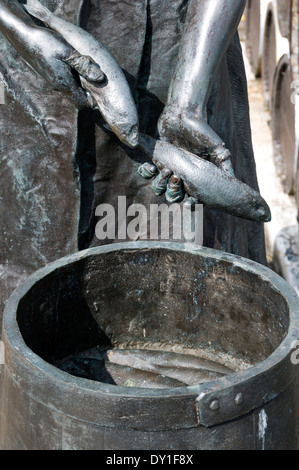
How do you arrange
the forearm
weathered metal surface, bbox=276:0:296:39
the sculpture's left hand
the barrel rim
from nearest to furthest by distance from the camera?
the barrel rim < the sculpture's left hand < the forearm < weathered metal surface, bbox=276:0:296:39

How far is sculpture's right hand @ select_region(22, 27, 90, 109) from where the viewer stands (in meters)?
2.21

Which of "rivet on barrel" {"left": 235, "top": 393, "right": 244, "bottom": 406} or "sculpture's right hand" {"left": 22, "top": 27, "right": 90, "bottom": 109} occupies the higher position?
"sculpture's right hand" {"left": 22, "top": 27, "right": 90, "bottom": 109}

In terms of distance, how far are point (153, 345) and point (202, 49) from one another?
2.41 feet

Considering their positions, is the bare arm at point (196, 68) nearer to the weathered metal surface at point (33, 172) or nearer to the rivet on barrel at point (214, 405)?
the weathered metal surface at point (33, 172)

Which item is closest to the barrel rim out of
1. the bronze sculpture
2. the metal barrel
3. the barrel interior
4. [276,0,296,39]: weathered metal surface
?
the metal barrel

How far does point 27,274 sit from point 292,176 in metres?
3.54

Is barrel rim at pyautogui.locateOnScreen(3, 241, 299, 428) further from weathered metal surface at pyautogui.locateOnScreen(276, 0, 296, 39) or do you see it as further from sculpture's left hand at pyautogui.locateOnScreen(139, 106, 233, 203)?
weathered metal surface at pyautogui.locateOnScreen(276, 0, 296, 39)

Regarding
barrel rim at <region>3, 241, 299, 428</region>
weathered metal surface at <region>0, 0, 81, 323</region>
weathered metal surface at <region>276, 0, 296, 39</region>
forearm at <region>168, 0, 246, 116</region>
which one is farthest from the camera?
weathered metal surface at <region>276, 0, 296, 39</region>

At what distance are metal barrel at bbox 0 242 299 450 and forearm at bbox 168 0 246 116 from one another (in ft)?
1.21

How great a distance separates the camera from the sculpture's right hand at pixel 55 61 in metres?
2.21

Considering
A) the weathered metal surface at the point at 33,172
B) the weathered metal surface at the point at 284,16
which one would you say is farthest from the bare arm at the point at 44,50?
the weathered metal surface at the point at 284,16

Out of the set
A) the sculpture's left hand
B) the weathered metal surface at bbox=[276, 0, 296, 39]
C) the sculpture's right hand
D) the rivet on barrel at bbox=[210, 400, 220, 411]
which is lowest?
the rivet on barrel at bbox=[210, 400, 220, 411]

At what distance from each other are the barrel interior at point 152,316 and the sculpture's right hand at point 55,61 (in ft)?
1.23

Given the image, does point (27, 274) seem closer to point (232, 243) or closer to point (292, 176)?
point (232, 243)
